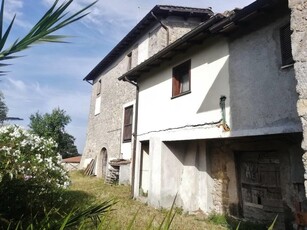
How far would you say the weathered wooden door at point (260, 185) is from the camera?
5.49 meters

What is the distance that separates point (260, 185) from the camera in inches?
230

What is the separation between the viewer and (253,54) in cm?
525

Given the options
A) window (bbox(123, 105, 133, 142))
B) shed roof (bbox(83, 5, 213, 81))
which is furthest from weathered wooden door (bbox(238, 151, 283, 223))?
shed roof (bbox(83, 5, 213, 81))

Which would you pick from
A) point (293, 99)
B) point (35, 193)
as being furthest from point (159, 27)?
point (35, 193)

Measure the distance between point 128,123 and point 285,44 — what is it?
925 centimetres

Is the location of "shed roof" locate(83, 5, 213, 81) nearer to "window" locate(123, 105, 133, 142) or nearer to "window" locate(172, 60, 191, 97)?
"window" locate(123, 105, 133, 142)

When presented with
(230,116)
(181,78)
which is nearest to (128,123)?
(181,78)

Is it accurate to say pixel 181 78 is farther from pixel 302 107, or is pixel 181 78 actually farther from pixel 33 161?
pixel 302 107

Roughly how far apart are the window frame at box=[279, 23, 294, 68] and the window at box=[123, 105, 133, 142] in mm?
8855

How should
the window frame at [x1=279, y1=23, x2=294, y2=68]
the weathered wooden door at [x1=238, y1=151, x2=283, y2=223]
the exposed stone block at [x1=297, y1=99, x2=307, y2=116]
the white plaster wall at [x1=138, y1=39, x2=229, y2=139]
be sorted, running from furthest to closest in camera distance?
the white plaster wall at [x1=138, y1=39, x2=229, y2=139] < the weathered wooden door at [x1=238, y1=151, x2=283, y2=223] < the window frame at [x1=279, y1=23, x2=294, y2=68] < the exposed stone block at [x1=297, y1=99, x2=307, y2=116]

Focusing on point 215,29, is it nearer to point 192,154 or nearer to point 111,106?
point 192,154

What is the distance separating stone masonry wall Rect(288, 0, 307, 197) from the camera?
247 cm

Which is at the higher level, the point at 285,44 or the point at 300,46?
the point at 285,44

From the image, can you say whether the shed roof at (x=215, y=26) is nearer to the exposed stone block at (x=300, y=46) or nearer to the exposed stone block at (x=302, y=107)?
the exposed stone block at (x=300, y=46)
